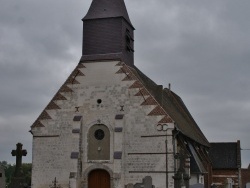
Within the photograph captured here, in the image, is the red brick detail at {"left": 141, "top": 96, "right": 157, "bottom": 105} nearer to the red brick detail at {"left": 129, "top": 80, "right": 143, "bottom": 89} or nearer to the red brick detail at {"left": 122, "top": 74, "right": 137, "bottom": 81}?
the red brick detail at {"left": 129, "top": 80, "right": 143, "bottom": 89}

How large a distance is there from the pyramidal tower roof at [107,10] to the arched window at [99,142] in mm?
7077

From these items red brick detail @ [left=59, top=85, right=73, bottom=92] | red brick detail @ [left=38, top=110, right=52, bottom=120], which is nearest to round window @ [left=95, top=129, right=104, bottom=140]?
red brick detail @ [left=59, top=85, right=73, bottom=92]

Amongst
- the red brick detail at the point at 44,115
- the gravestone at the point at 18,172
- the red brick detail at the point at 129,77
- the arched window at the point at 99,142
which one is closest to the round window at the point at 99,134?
the arched window at the point at 99,142

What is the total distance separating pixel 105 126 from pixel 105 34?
19.3 feet

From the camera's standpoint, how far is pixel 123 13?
29984 millimetres

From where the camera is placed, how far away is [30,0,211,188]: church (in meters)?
27.2

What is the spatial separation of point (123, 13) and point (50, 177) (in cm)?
1134

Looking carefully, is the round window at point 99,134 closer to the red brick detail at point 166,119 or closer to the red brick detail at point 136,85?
the red brick detail at point 136,85

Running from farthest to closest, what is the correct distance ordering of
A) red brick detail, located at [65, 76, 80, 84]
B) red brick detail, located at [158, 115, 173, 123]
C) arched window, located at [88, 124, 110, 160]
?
red brick detail, located at [65, 76, 80, 84] → arched window, located at [88, 124, 110, 160] → red brick detail, located at [158, 115, 173, 123]

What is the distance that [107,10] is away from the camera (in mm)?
30047

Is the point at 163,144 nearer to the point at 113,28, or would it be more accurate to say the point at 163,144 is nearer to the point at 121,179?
the point at 121,179

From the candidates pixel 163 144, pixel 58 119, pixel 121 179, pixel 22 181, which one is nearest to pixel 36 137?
pixel 58 119

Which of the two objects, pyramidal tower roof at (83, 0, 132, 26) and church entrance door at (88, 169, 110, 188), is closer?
church entrance door at (88, 169, 110, 188)

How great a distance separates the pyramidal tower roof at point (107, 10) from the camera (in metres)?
29.8
